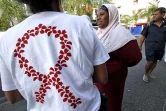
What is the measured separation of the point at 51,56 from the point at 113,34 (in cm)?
119

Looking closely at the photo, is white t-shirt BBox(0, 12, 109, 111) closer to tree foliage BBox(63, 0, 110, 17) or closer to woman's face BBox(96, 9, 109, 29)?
woman's face BBox(96, 9, 109, 29)

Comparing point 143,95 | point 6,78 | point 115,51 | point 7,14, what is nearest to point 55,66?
point 6,78

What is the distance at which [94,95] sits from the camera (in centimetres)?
112

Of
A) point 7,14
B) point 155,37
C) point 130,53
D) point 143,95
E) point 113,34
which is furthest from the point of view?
point 7,14

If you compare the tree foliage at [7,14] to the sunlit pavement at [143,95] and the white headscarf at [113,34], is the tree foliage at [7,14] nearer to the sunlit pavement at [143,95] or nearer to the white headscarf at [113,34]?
the sunlit pavement at [143,95]

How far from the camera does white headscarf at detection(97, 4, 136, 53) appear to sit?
1951mm

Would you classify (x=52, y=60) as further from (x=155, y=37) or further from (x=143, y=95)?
(x=155, y=37)

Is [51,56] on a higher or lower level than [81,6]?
higher

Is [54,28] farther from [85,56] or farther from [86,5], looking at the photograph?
[86,5]

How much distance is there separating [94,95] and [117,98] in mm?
1070

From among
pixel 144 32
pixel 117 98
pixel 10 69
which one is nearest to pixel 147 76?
pixel 144 32

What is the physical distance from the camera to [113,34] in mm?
2045

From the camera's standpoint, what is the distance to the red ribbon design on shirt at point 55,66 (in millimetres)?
973

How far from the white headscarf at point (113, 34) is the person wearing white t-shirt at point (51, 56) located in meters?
0.93
